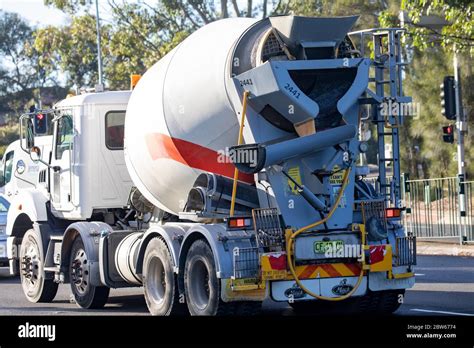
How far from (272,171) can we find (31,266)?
617cm

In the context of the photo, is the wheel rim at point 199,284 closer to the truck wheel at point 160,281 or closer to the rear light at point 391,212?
the truck wheel at point 160,281

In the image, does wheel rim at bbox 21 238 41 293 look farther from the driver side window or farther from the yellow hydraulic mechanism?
the yellow hydraulic mechanism

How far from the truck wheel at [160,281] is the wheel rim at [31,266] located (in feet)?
11.6

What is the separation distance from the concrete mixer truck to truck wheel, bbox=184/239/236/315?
0.05ft

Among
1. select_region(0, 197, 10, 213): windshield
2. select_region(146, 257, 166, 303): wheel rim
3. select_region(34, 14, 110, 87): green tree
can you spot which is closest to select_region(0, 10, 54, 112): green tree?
select_region(34, 14, 110, 87): green tree

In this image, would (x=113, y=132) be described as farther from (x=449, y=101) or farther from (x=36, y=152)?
(x=449, y=101)

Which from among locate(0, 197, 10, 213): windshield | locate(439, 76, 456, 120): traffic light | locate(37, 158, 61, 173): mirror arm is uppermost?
locate(439, 76, 456, 120): traffic light

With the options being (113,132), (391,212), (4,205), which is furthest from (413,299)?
(4,205)

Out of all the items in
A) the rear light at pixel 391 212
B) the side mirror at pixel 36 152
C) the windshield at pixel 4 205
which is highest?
the side mirror at pixel 36 152

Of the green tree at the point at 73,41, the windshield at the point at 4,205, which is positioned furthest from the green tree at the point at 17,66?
the windshield at the point at 4,205

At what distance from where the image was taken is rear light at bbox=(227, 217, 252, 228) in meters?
11.6

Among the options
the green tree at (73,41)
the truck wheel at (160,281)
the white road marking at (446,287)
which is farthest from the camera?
the green tree at (73,41)

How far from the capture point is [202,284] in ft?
39.7

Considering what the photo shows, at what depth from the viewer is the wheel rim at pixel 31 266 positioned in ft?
53.2
